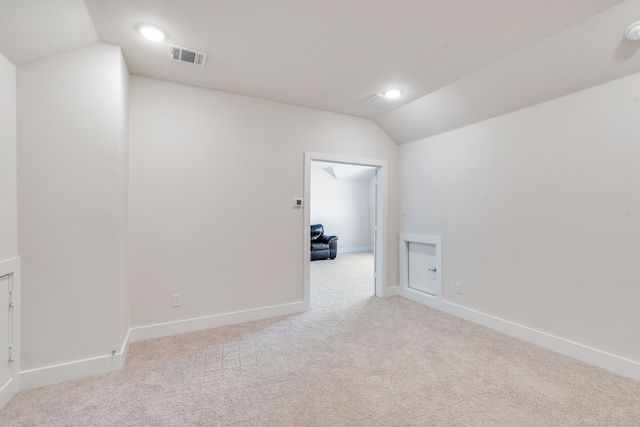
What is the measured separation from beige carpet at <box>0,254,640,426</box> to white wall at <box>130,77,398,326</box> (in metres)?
0.46

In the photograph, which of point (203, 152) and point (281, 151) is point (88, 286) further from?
point (281, 151)

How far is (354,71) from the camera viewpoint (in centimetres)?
260

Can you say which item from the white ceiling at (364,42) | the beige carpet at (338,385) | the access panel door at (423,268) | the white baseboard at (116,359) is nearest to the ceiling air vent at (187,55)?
the white ceiling at (364,42)

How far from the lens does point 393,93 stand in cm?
308

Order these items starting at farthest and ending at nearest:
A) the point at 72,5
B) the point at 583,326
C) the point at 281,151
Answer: the point at 281,151 → the point at 583,326 → the point at 72,5

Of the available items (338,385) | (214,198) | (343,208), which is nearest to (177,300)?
(214,198)

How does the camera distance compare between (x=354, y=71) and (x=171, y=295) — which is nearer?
(x=354, y=71)

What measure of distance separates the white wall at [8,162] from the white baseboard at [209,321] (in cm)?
124

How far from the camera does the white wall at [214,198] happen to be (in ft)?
8.86

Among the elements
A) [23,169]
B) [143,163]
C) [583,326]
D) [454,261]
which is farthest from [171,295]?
[583,326]

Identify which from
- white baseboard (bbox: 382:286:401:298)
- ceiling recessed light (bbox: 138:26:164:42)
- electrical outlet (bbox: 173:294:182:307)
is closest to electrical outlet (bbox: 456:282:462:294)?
white baseboard (bbox: 382:286:401:298)

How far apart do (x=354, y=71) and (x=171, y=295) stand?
281 centimetres

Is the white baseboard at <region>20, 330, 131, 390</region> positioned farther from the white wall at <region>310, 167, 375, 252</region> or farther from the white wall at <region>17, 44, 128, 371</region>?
the white wall at <region>310, 167, 375, 252</region>

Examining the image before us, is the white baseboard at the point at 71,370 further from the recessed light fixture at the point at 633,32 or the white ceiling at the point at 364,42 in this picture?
the recessed light fixture at the point at 633,32
